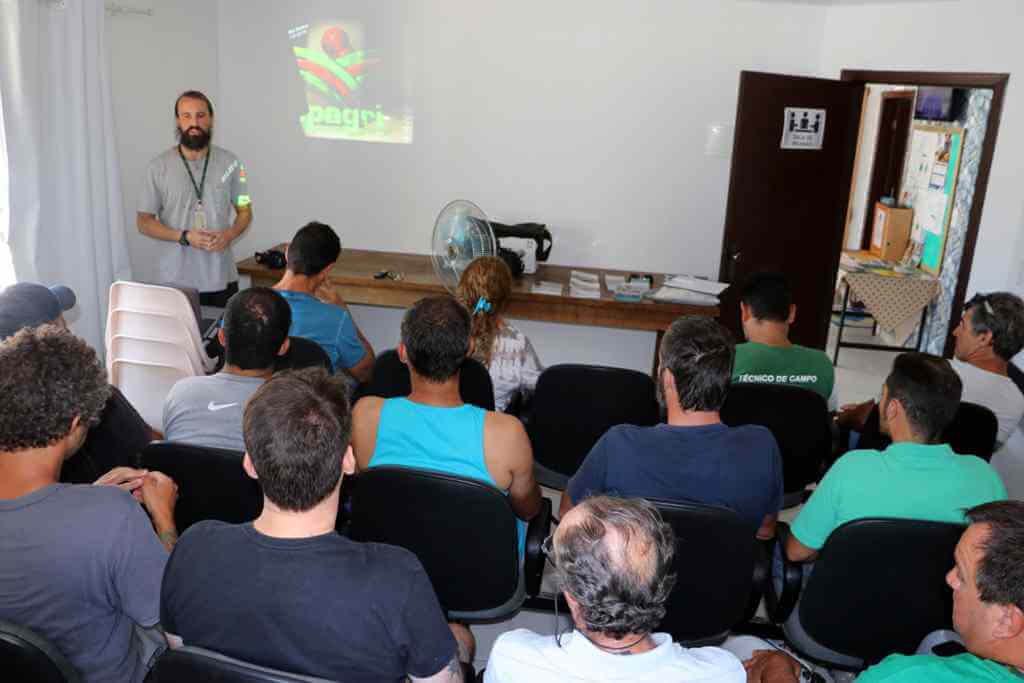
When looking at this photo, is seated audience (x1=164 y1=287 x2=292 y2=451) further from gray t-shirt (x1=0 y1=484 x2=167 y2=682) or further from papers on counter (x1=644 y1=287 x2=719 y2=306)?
papers on counter (x1=644 y1=287 x2=719 y2=306)

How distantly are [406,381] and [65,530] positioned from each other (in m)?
1.55

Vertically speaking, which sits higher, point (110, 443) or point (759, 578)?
point (110, 443)

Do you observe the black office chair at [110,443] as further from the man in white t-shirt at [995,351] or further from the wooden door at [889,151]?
the wooden door at [889,151]

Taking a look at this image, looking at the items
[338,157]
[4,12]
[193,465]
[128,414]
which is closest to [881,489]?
[193,465]

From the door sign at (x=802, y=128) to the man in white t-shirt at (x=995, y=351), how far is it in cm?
212

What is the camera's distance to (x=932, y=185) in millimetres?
6684

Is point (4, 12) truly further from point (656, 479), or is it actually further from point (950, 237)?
point (950, 237)

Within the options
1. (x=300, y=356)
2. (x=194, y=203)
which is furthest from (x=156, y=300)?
(x=194, y=203)

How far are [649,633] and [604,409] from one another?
67.1 inches

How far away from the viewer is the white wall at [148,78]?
4.47 meters

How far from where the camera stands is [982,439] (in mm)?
2678

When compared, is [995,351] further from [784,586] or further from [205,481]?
[205,481]

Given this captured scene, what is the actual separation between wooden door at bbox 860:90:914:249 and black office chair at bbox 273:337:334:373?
262 inches

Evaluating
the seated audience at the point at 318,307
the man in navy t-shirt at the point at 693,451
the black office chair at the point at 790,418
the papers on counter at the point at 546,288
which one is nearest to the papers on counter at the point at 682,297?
the papers on counter at the point at 546,288
